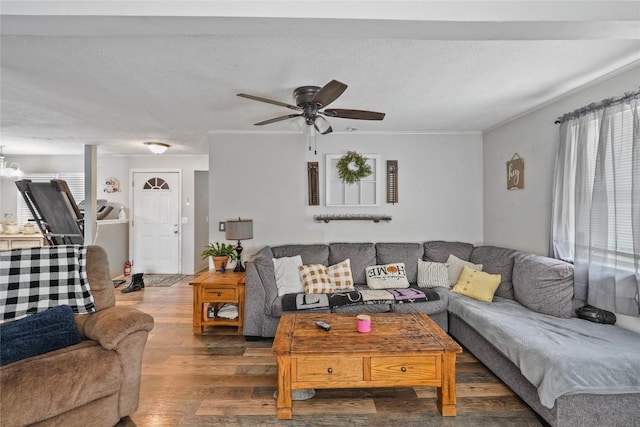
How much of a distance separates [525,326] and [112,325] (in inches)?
114

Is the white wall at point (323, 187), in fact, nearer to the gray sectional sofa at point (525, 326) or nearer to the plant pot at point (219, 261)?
the gray sectional sofa at point (525, 326)

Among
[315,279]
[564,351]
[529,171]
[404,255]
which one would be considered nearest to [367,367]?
[564,351]

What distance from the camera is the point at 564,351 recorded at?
183 cm

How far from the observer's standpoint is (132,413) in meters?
1.97

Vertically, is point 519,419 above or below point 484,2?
below

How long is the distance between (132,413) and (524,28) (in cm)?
318

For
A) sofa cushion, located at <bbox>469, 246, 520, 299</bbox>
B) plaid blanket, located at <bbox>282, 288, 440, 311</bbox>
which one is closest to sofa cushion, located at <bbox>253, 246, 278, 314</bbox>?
plaid blanket, located at <bbox>282, 288, 440, 311</bbox>

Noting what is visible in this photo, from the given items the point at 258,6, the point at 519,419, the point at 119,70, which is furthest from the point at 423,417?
the point at 119,70

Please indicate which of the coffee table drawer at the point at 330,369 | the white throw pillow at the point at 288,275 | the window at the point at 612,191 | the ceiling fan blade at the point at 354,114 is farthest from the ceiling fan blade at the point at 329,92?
the window at the point at 612,191

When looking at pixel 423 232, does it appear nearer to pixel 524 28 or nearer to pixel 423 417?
pixel 423 417

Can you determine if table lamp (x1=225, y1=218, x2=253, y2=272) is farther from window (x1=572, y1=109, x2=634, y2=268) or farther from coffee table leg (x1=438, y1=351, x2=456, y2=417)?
window (x1=572, y1=109, x2=634, y2=268)

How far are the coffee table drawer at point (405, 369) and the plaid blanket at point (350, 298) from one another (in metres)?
1.04

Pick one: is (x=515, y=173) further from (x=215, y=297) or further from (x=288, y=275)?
(x=215, y=297)

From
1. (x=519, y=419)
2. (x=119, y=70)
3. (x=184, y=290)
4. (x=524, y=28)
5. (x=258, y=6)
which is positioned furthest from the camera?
(x=184, y=290)
